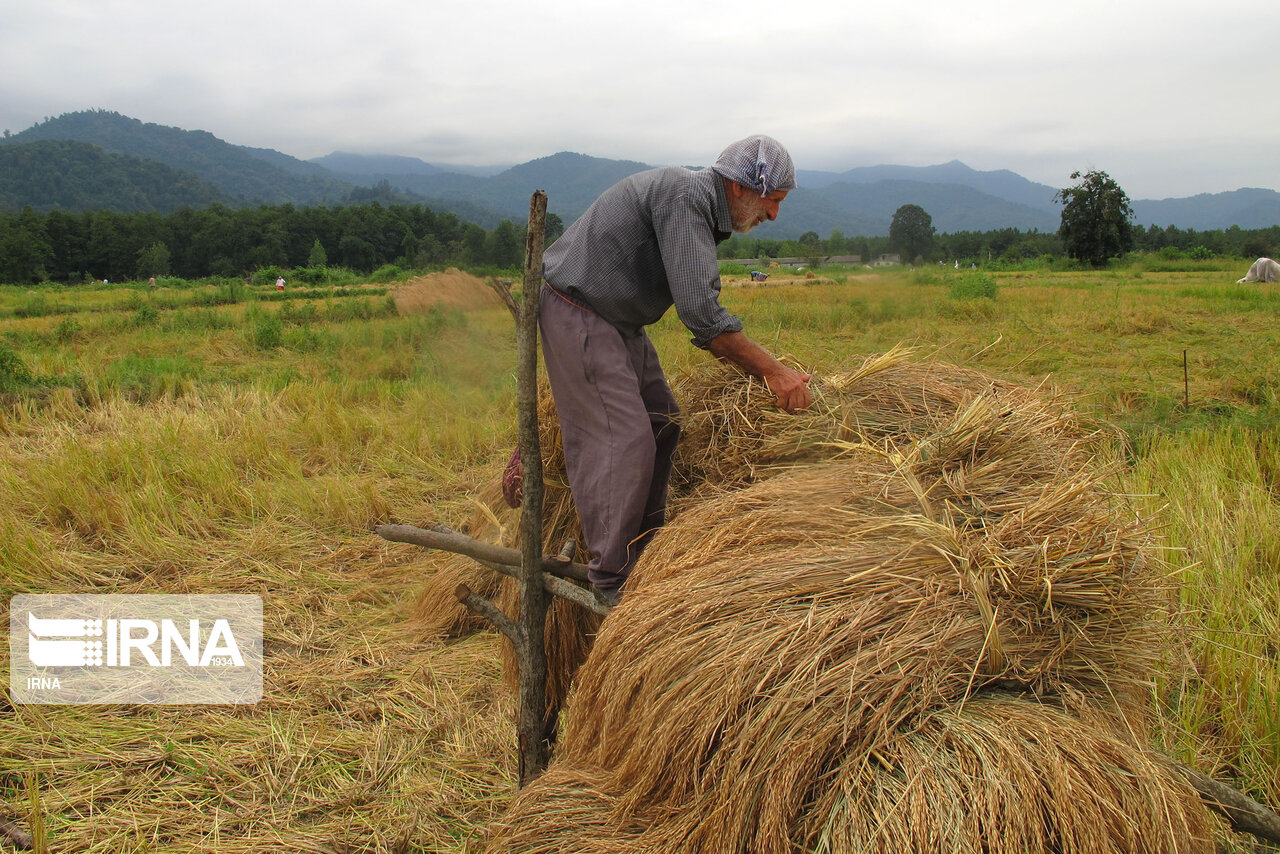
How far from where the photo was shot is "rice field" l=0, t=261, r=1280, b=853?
2.44 m

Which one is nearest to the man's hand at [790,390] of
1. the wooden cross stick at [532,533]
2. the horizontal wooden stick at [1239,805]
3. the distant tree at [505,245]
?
the wooden cross stick at [532,533]

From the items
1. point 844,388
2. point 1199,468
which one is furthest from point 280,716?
point 1199,468

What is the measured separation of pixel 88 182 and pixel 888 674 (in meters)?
121

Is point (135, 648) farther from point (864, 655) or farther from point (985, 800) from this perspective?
point (985, 800)

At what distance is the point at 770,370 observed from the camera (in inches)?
79.4

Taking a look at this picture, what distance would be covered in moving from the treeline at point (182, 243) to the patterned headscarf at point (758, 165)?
20.6 meters

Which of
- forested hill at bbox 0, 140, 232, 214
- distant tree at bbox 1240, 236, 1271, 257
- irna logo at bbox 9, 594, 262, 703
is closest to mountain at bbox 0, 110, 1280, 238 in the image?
forested hill at bbox 0, 140, 232, 214

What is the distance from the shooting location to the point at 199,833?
7.82 ft

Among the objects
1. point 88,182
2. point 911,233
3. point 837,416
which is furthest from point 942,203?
point 837,416

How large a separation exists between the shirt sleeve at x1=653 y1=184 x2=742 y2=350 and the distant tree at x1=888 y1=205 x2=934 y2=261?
3.92m

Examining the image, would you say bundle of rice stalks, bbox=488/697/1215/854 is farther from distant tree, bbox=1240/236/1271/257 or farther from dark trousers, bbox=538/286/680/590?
distant tree, bbox=1240/236/1271/257

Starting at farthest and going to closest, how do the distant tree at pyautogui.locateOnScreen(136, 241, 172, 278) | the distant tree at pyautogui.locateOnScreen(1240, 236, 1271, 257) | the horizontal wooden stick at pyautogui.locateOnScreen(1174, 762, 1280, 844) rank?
the distant tree at pyautogui.locateOnScreen(136, 241, 172, 278) < the distant tree at pyautogui.locateOnScreen(1240, 236, 1271, 257) < the horizontal wooden stick at pyautogui.locateOnScreen(1174, 762, 1280, 844)

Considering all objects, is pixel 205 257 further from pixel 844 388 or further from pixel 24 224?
pixel 844 388

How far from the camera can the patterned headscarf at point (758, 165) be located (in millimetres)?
2006
